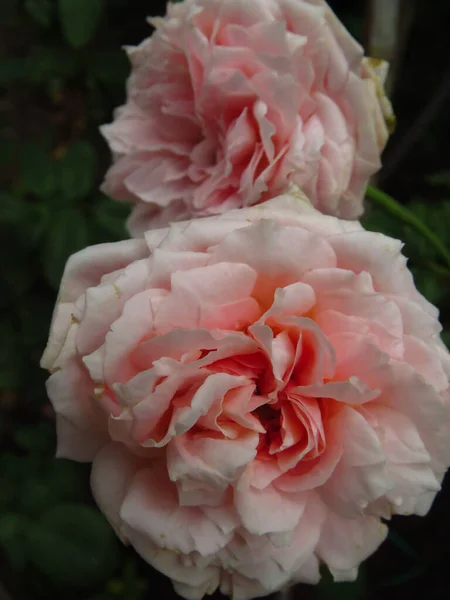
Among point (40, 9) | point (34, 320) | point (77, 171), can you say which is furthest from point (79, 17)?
point (34, 320)

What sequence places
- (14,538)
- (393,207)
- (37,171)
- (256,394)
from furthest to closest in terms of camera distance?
1. (37,171)
2. (14,538)
3. (393,207)
4. (256,394)

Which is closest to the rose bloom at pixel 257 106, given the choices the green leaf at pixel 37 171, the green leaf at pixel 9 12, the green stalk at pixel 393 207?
the green stalk at pixel 393 207

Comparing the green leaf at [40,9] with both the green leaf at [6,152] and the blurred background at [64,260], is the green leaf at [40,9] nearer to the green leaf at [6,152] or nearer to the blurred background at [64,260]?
the blurred background at [64,260]

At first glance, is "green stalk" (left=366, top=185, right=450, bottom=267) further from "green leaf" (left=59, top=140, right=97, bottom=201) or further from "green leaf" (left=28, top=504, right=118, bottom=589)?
"green leaf" (left=28, top=504, right=118, bottom=589)

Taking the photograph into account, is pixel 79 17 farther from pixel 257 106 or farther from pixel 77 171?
pixel 257 106

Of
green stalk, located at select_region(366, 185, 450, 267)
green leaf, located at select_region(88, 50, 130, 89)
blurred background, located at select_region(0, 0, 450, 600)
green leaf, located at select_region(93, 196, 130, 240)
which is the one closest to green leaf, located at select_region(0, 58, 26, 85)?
blurred background, located at select_region(0, 0, 450, 600)

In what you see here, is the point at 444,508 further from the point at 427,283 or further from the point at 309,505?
the point at 309,505

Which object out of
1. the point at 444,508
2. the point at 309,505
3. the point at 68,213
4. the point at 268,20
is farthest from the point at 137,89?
the point at 444,508
